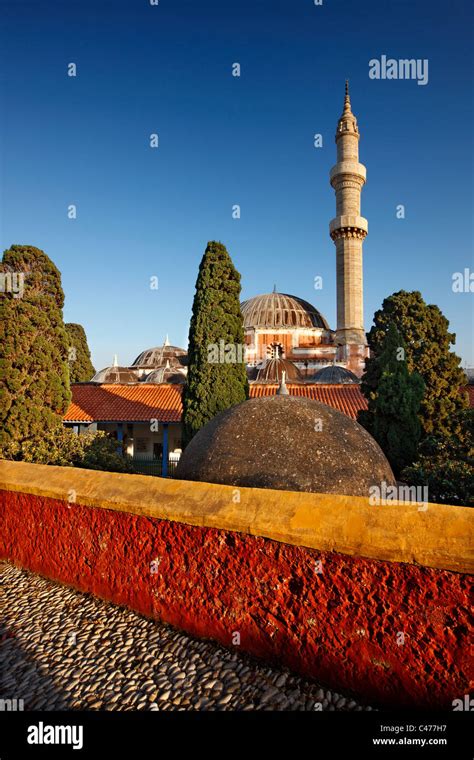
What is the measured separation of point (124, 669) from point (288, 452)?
280 cm

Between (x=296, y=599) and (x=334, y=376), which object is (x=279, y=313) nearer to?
(x=334, y=376)

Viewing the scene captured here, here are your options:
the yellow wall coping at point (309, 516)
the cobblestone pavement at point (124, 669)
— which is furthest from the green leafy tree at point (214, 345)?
the cobblestone pavement at point (124, 669)

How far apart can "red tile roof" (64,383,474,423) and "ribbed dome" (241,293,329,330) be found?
86.8 ft

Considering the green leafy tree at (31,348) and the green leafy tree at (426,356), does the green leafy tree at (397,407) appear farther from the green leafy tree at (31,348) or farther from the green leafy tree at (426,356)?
the green leafy tree at (31,348)

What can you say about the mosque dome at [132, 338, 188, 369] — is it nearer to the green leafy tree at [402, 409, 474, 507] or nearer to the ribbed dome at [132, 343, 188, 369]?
the ribbed dome at [132, 343, 188, 369]

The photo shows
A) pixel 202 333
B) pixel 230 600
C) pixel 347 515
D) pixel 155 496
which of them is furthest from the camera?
pixel 202 333

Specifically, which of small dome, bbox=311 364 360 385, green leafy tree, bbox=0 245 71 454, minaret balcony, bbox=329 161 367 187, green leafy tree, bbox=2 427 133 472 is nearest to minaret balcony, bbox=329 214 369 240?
minaret balcony, bbox=329 161 367 187

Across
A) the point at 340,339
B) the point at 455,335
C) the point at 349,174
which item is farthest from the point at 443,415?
the point at 349,174

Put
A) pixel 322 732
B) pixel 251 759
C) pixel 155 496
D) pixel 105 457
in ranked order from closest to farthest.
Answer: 1. pixel 251 759
2. pixel 322 732
3. pixel 155 496
4. pixel 105 457

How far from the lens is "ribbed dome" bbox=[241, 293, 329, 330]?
5059 cm

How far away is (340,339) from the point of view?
1684 inches

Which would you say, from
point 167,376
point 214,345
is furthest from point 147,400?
point 167,376

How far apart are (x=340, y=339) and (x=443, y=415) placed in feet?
94.5

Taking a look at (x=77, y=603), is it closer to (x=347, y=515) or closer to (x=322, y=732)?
(x=322, y=732)
